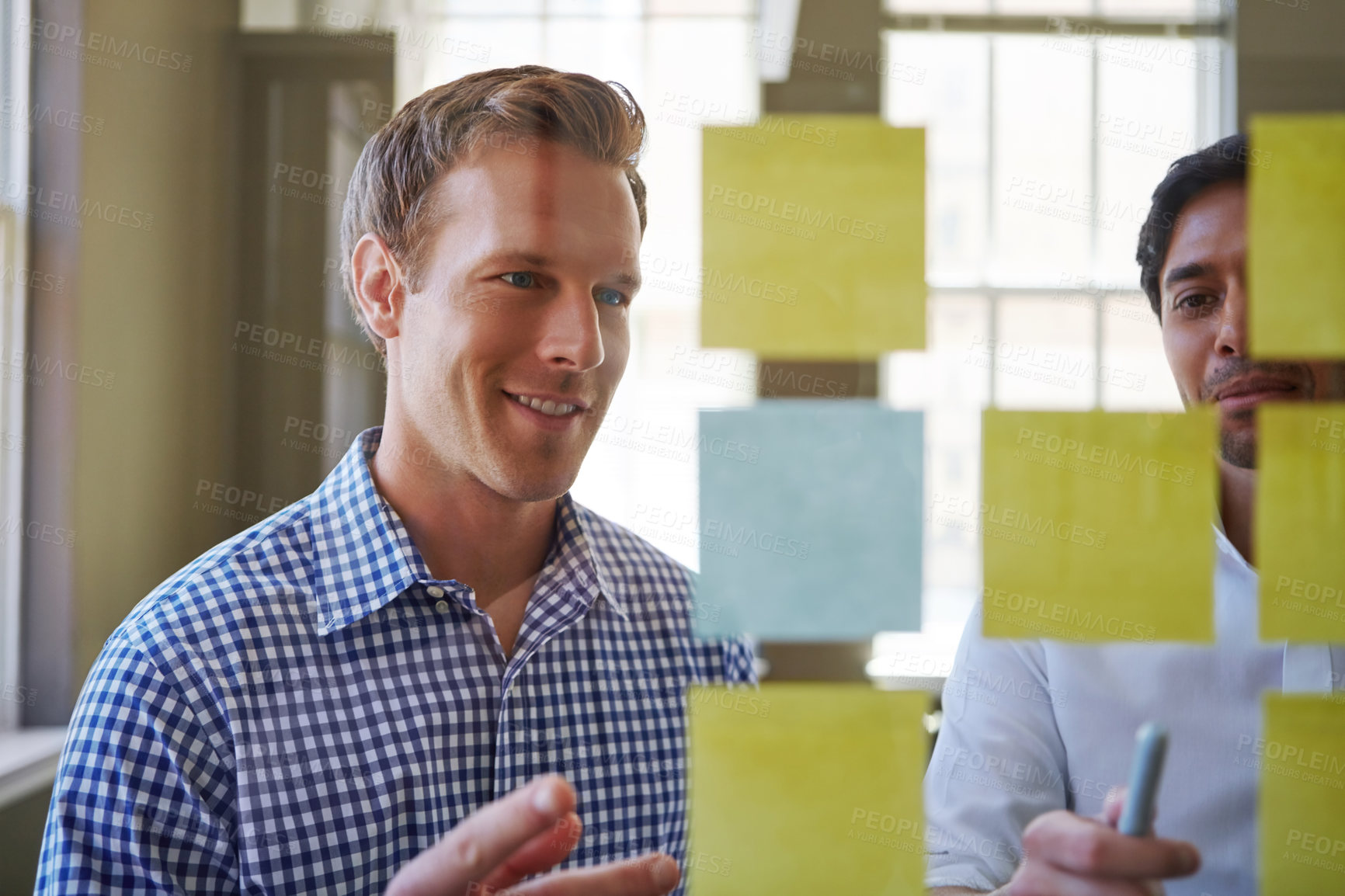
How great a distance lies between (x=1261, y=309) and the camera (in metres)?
0.27

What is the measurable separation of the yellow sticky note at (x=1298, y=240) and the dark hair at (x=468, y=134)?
0.69ft

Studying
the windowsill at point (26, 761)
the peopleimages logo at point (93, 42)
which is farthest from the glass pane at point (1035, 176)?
the windowsill at point (26, 761)

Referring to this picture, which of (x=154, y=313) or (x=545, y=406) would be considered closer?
(x=545, y=406)

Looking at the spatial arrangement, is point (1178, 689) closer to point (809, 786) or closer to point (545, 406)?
point (809, 786)

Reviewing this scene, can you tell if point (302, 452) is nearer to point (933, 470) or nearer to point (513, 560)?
point (513, 560)

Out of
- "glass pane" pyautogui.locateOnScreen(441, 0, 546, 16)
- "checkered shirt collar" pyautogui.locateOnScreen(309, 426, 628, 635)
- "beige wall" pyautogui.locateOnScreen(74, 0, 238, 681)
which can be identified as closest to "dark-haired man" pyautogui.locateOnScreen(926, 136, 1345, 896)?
"checkered shirt collar" pyautogui.locateOnScreen(309, 426, 628, 635)

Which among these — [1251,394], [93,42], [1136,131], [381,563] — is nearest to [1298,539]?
[1251,394]

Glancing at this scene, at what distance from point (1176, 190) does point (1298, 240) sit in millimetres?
45

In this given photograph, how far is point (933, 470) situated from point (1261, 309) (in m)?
0.11

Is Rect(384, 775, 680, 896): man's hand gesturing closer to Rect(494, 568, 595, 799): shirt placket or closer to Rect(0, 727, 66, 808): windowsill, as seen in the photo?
Rect(494, 568, 595, 799): shirt placket

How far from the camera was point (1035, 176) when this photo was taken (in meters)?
Result: 0.32

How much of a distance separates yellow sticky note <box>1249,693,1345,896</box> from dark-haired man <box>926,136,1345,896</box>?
0.01 meters

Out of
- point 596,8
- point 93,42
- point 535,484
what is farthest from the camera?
point 93,42

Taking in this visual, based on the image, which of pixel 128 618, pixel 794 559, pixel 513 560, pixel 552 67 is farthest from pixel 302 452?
pixel 794 559
